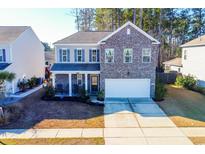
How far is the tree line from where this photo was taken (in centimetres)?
3316

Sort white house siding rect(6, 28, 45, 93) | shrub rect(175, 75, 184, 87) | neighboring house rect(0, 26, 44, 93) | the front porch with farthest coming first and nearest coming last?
shrub rect(175, 75, 184, 87) → white house siding rect(6, 28, 45, 93) → neighboring house rect(0, 26, 44, 93) → the front porch

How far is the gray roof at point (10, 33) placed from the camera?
65.1 feet

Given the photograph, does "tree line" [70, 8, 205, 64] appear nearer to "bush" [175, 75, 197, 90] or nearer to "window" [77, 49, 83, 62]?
"bush" [175, 75, 197, 90]

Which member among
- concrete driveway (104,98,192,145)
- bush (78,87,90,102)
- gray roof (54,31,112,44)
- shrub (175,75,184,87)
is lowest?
concrete driveway (104,98,192,145)

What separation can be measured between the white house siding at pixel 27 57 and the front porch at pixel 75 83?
4490 millimetres

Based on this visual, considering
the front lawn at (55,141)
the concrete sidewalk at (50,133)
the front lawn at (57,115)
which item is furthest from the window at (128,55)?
the front lawn at (55,141)

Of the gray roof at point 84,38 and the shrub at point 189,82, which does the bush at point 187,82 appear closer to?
the shrub at point 189,82

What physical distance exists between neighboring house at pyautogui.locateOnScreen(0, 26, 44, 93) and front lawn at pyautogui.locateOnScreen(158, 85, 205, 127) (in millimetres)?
14220

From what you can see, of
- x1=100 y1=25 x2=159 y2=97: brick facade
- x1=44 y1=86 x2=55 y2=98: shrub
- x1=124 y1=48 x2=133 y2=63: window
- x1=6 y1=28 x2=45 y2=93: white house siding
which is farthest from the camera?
x1=6 y1=28 x2=45 y2=93: white house siding

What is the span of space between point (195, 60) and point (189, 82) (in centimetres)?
281

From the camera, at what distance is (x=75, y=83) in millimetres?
19406

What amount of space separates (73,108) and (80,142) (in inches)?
Result: 237

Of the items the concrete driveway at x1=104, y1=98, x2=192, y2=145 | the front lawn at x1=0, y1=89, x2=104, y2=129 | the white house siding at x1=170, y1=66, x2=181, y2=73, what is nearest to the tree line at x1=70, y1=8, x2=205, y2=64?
the white house siding at x1=170, y1=66, x2=181, y2=73

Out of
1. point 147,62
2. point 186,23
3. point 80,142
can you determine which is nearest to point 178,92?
point 147,62
